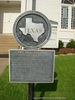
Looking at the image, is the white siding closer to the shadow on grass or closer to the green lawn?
the green lawn

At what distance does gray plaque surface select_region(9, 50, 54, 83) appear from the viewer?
265 inches

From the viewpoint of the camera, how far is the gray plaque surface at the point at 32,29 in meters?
6.80

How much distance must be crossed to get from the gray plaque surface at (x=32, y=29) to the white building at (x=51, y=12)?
12308 millimetres

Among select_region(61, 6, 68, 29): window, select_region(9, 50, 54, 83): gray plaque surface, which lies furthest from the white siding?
select_region(9, 50, 54, 83): gray plaque surface

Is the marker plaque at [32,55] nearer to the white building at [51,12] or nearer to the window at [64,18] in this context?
the white building at [51,12]

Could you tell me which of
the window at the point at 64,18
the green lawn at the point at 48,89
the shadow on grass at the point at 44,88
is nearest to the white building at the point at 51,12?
the window at the point at 64,18

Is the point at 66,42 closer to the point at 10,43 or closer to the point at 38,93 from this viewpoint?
the point at 10,43

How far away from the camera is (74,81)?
424 inches

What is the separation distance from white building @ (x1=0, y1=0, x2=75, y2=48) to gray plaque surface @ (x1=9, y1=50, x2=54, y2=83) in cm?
1255

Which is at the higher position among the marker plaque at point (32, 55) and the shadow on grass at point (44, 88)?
the marker plaque at point (32, 55)

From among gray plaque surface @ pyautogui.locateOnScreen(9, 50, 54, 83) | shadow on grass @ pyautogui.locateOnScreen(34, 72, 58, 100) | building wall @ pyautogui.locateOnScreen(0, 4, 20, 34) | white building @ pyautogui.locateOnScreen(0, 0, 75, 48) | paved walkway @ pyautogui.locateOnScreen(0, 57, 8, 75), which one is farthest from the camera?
building wall @ pyautogui.locateOnScreen(0, 4, 20, 34)

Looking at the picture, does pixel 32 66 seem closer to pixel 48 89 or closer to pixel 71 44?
pixel 48 89

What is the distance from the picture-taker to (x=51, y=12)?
20438 mm

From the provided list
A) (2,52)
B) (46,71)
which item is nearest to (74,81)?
(46,71)
